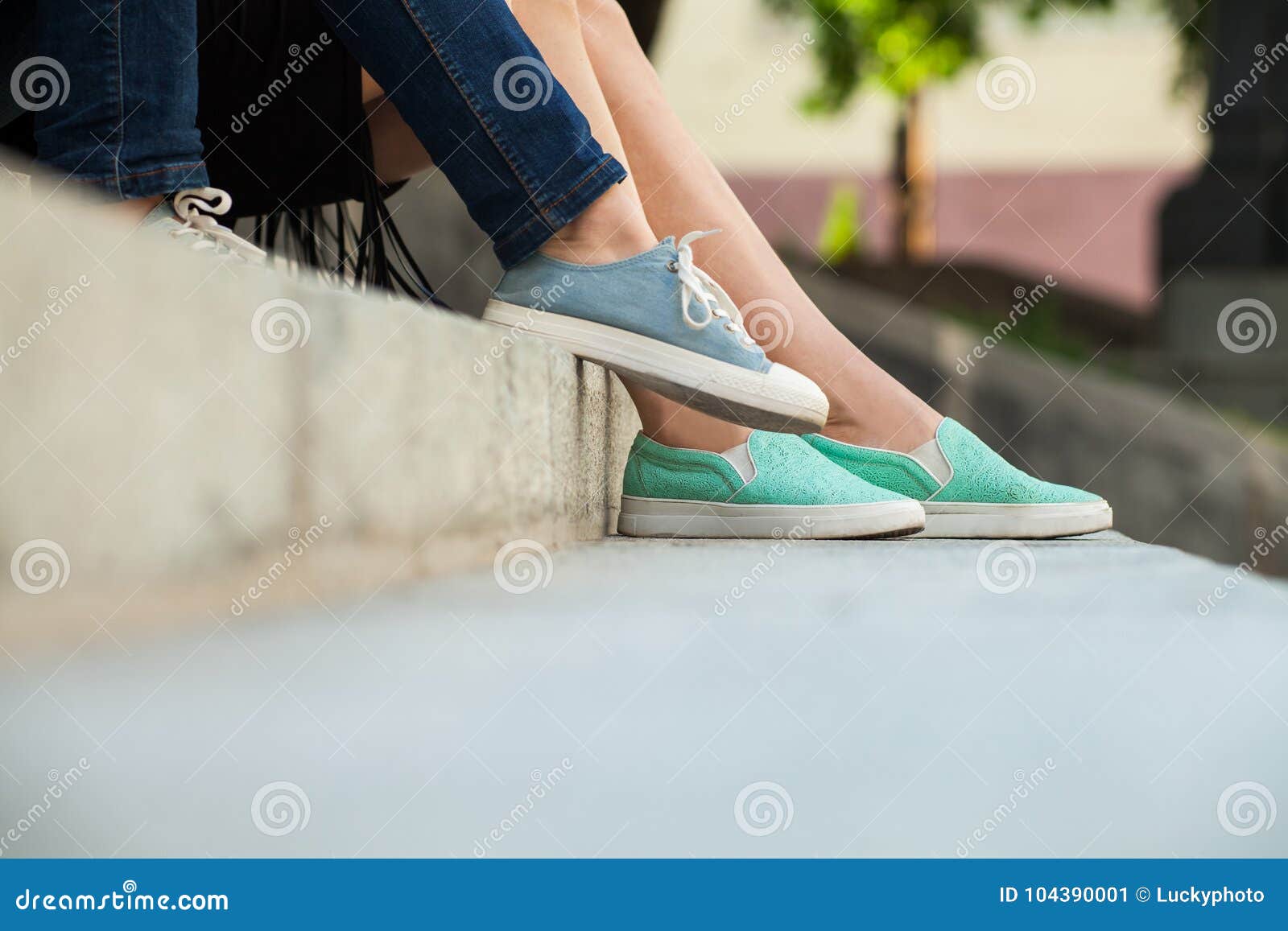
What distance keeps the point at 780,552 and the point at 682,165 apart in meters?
0.65

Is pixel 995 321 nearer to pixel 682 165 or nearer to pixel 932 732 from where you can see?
pixel 682 165

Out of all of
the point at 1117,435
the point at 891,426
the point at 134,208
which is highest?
the point at 1117,435

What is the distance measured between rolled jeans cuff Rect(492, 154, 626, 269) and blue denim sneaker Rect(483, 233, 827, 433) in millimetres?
39

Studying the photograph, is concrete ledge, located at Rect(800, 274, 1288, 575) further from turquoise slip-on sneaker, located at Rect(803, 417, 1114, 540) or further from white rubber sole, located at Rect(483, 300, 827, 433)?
white rubber sole, located at Rect(483, 300, 827, 433)

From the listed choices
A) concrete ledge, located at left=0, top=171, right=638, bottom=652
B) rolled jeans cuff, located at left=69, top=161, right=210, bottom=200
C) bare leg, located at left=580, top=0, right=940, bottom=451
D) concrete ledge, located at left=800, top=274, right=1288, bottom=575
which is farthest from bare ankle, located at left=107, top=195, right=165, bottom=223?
concrete ledge, located at left=800, top=274, right=1288, bottom=575

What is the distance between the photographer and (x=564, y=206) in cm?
143

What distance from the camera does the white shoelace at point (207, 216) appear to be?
116 cm

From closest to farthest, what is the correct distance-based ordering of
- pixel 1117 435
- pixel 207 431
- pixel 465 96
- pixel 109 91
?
pixel 207 431 < pixel 109 91 < pixel 465 96 < pixel 1117 435

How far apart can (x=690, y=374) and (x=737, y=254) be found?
0.32 metres

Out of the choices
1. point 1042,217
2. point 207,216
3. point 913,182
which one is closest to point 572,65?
point 207,216

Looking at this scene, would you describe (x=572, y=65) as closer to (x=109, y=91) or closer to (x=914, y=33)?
(x=109, y=91)

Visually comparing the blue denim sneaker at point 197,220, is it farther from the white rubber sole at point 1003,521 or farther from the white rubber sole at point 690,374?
the white rubber sole at point 1003,521

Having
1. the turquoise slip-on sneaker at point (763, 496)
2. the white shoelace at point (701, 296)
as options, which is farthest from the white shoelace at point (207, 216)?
the turquoise slip-on sneaker at point (763, 496)

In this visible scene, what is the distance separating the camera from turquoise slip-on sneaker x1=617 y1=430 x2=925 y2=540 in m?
1.56
